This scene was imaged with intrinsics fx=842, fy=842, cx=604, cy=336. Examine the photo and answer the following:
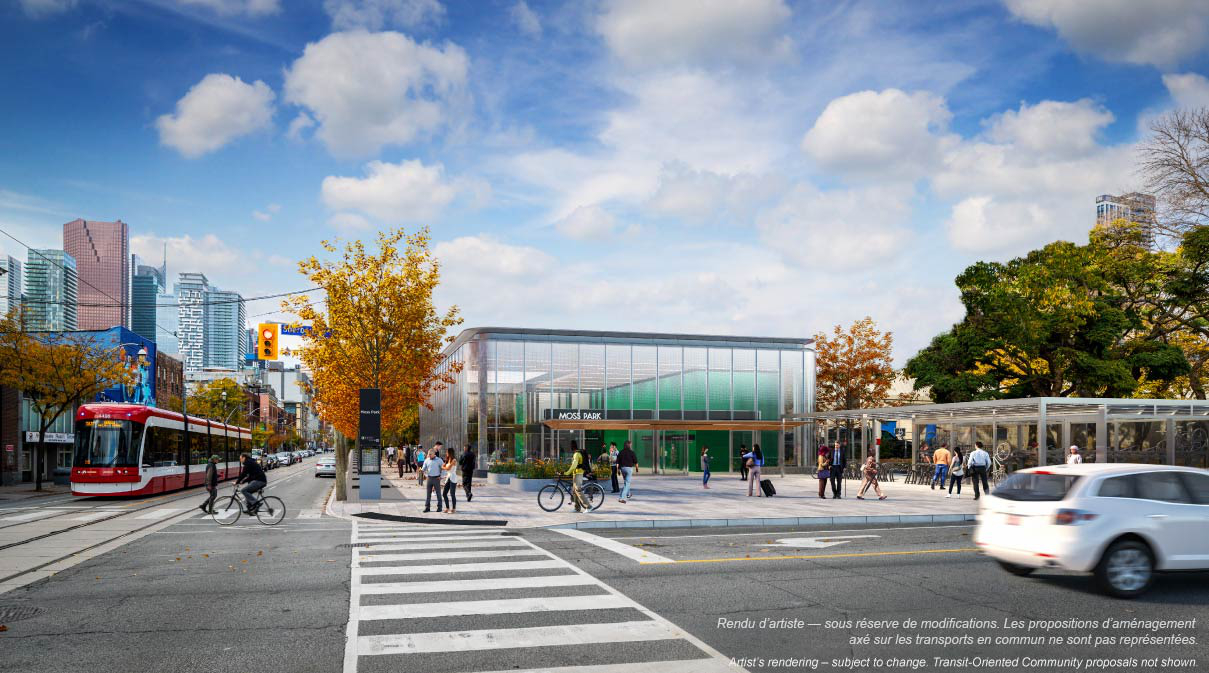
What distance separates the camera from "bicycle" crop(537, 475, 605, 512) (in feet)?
71.5

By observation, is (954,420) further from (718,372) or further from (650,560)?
(650,560)

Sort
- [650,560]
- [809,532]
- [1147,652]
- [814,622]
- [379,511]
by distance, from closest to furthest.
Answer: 1. [1147,652]
2. [814,622]
3. [650,560]
4. [809,532]
5. [379,511]

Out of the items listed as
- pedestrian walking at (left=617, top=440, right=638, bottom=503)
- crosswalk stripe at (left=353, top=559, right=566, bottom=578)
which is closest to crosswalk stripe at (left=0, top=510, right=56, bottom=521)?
crosswalk stripe at (left=353, top=559, right=566, bottom=578)

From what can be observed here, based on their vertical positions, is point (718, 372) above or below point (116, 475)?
above

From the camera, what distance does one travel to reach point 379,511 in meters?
21.6

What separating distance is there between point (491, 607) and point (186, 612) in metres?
3.26

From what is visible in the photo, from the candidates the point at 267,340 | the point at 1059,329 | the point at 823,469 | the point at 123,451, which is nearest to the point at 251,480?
the point at 267,340

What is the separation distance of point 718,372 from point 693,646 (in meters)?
41.1

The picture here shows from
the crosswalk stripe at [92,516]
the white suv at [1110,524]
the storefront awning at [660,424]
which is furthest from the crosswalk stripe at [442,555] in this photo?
the storefront awning at [660,424]

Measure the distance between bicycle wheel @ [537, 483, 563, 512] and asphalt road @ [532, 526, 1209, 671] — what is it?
770 cm

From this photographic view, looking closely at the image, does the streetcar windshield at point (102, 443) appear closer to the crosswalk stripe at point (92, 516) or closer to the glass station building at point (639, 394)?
the crosswalk stripe at point (92, 516)

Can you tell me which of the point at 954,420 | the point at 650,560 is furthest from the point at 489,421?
the point at 650,560

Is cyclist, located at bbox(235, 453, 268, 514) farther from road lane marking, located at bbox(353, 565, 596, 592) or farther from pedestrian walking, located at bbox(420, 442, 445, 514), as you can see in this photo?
road lane marking, located at bbox(353, 565, 596, 592)

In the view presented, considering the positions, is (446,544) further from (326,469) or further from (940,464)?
(326,469)
